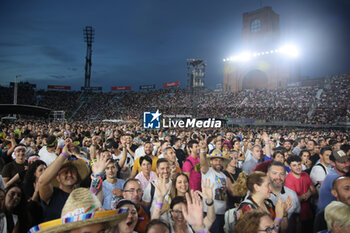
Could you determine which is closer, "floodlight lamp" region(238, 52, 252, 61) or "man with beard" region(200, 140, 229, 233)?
"man with beard" region(200, 140, 229, 233)

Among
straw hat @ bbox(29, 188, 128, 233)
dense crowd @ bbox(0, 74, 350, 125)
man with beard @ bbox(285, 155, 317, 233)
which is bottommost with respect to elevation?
man with beard @ bbox(285, 155, 317, 233)

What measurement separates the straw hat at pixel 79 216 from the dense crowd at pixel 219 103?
2923cm

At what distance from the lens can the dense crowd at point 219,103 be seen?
30719mm

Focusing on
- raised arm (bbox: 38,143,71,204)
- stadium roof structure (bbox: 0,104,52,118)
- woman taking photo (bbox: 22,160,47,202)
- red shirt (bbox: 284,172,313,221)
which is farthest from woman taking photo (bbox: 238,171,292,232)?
stadium roof structure (bbox: 0,104,52,118)

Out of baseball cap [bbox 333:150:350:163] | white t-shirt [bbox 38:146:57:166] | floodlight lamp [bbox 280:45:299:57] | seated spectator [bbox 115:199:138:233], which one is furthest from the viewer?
floodlight lamp [bbox 280:45:299:57]

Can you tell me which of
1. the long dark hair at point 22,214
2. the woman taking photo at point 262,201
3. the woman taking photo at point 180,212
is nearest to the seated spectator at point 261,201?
the woman taking photo at point 262,201

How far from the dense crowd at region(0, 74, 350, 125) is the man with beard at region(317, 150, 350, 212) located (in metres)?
25.5

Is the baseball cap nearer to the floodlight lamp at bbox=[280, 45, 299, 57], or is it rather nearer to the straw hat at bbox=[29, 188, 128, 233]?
the straw hat at bbox=[29, 188, 128, 233]

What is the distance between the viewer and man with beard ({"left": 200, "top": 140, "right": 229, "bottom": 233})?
361 centimetres

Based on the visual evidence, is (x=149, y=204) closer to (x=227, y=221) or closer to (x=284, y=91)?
(x=227, y=221)

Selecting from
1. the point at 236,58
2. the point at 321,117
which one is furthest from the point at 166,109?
the point at 321,117

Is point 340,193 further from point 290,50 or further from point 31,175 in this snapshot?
point 290,50

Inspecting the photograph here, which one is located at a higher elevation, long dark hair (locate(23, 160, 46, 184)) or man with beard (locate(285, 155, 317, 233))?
long dark hair (locate(23, 160, 46, 184))

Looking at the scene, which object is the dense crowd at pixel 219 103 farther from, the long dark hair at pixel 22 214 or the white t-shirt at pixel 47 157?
the long dark hair at pixel 22 214
